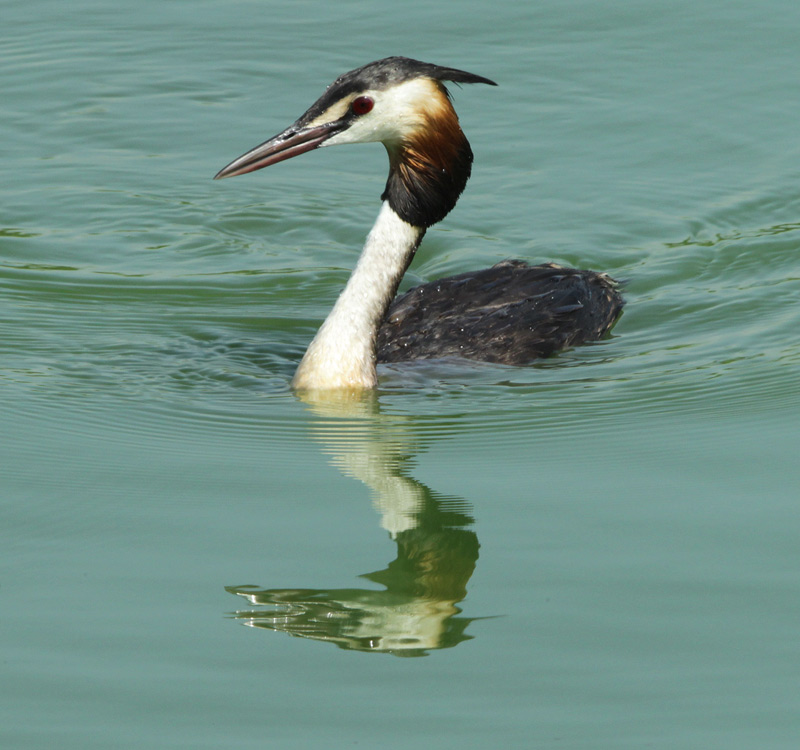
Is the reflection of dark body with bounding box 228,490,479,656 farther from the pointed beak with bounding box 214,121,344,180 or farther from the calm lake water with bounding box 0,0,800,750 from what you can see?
the pointed beak with bounding box 214,121,344,180

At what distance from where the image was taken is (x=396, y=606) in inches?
217

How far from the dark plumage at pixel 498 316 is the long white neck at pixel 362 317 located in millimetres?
435

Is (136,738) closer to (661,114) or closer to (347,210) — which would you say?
(347,210)

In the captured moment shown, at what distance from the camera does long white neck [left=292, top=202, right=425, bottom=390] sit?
8.28m

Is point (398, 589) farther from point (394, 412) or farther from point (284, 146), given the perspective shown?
point (284, 146)

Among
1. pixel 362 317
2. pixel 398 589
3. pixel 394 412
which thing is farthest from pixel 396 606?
pixel 362 317

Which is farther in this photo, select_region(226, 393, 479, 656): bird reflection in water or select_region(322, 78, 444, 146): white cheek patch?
select_region(322, 78, 444, 146): white cheek patch

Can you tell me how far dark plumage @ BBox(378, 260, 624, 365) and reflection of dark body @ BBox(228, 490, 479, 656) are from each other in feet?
9.88

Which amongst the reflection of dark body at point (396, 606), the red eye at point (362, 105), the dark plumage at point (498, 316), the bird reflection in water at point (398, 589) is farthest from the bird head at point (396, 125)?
the reflection of dark body at point (396, 606)

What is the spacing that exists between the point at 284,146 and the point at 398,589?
311 cm

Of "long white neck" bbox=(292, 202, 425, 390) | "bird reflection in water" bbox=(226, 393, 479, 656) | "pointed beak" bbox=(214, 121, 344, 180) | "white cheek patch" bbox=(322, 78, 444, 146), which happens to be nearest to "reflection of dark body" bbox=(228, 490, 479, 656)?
"bird reflection in water" bbox=(226, 393, 479, 656)

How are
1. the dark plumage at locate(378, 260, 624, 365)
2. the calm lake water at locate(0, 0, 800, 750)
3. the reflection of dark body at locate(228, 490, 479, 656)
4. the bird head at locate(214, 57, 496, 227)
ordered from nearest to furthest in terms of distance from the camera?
the calm lake water at locate(0, 0, 800, 750) < the reflection of dark body at locate(228, 490, 479, 656) < the bird head at locate(214, 57, 496, 227) < the dark plumage at locate(378, 260, 624, 365)

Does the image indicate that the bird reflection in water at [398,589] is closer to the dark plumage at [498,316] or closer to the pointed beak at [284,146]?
the pointed beak at [284,146]

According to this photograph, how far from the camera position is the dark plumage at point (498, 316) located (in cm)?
902
